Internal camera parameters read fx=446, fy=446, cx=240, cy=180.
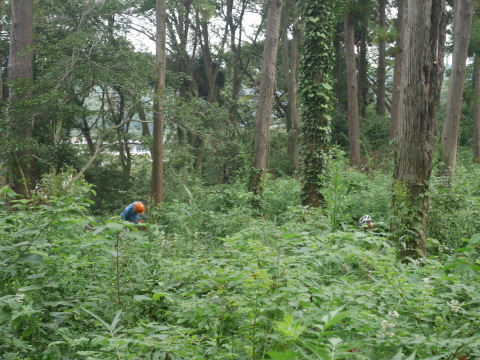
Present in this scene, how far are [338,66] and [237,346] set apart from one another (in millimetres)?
30833

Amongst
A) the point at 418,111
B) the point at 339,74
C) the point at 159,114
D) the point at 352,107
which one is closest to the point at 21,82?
the point at 159,114

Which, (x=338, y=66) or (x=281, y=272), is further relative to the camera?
(x=338, y=66)

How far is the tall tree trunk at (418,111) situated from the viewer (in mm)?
6676

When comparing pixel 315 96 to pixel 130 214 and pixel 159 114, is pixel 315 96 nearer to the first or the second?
pixel 130 214

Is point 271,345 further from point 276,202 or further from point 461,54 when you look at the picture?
point 461,54

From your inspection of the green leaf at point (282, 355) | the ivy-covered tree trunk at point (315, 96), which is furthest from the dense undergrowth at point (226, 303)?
the ivy-covered tree trunk at point (315, 96)

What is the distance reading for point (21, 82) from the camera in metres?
13.4

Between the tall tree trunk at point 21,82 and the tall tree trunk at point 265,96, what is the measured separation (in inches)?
264

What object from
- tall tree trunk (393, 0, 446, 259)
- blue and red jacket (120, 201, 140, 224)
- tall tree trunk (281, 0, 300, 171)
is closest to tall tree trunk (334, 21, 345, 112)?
tall tree trunk (281, 0, 300, 171)

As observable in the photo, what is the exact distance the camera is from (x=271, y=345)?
2873mm

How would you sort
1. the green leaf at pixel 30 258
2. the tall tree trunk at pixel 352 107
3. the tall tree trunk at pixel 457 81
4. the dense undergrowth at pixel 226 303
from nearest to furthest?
the dense undergrowth at pixel 226 303 → the green leaf at pixel 30 258 → the tall tree trunk at pixel 457 81 → the tall tree trunk at pixel 352 107

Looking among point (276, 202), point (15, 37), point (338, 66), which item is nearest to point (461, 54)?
point (276, 202)

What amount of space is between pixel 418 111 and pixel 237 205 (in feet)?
22.8

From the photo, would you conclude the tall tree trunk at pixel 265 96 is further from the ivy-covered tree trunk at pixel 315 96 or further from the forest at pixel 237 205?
the ivy-covered tree trunk at pixel 315 96
